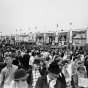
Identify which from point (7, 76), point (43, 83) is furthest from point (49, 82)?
point (7, 76)

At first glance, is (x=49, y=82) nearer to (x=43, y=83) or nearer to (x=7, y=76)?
(x=43, y=83)

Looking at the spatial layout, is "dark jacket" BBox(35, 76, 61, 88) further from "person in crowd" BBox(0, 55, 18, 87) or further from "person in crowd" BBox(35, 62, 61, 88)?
"person in crowd" BBox(0, 55, 18, 87)

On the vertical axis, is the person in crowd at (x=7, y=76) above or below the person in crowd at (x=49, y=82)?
below

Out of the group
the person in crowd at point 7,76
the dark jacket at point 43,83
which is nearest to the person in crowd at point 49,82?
the dark jacket at point 43,83

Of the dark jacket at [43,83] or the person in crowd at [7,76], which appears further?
the person in crowd at [7,76]

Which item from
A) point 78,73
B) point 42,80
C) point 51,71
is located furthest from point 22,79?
point 78,73

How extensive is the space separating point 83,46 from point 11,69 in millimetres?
36077

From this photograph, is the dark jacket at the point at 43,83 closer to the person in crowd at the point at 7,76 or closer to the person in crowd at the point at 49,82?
the person in crowd at the point at 49,82

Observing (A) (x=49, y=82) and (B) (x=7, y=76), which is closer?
(A) (x=49, y=82)

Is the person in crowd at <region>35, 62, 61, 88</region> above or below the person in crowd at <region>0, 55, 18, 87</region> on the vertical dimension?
above

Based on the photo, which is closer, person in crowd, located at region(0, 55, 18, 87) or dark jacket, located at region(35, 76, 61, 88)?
dark jacket, located at region(35, 76, 61, 88)

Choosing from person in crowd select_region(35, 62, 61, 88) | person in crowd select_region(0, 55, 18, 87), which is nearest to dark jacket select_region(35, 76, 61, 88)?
person in crowd select_region(35, 62, 61, 88)

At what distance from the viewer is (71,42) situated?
43875 mm

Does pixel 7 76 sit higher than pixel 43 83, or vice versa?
pixel 43 83
